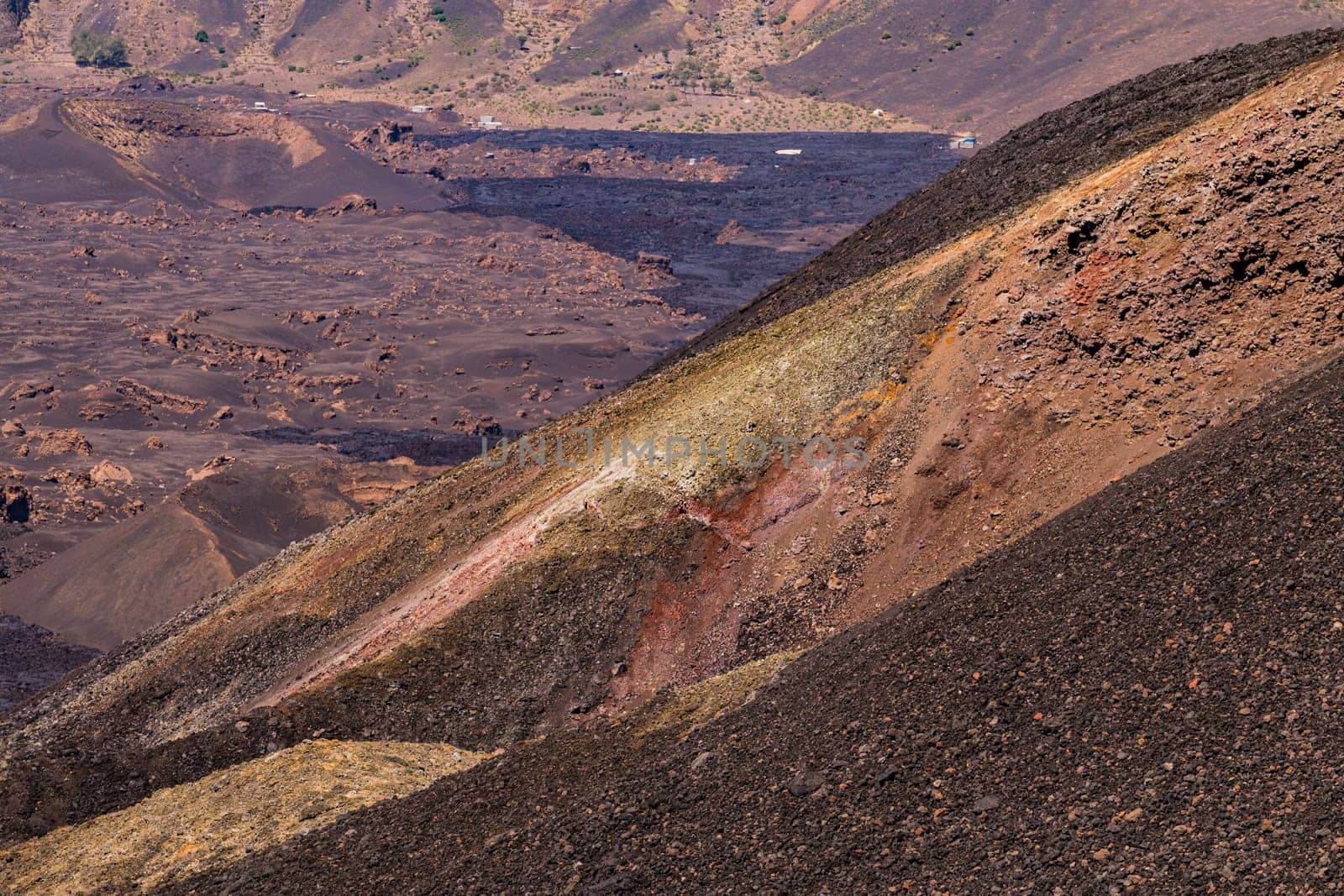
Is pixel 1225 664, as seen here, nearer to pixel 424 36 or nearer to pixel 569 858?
pixel 569 858

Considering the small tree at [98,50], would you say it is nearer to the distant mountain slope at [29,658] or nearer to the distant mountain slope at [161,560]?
the distant mountain slope at [161,560]

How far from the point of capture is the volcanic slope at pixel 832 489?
739 inches

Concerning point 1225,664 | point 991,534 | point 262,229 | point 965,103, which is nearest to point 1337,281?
point 991,534

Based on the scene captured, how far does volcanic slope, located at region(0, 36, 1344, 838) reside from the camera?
61.6ft

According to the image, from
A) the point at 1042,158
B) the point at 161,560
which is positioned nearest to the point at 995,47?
the point at 1042,158

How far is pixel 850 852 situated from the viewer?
35.1 feet

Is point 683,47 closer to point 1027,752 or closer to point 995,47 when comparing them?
point 995,47

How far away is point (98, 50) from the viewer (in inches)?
6014

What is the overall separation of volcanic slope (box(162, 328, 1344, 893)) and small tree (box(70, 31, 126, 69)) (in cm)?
15610

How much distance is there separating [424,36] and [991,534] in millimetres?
149636

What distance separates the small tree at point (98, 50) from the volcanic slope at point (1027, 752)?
512 ft

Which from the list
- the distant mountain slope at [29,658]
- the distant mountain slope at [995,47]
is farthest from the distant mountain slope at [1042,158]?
the distant mountain slope at [995,47]

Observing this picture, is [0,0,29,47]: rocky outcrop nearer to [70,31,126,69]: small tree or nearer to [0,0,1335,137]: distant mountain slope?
[0,0,1335,137]: distant mountain slope

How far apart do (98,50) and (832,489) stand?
154m
